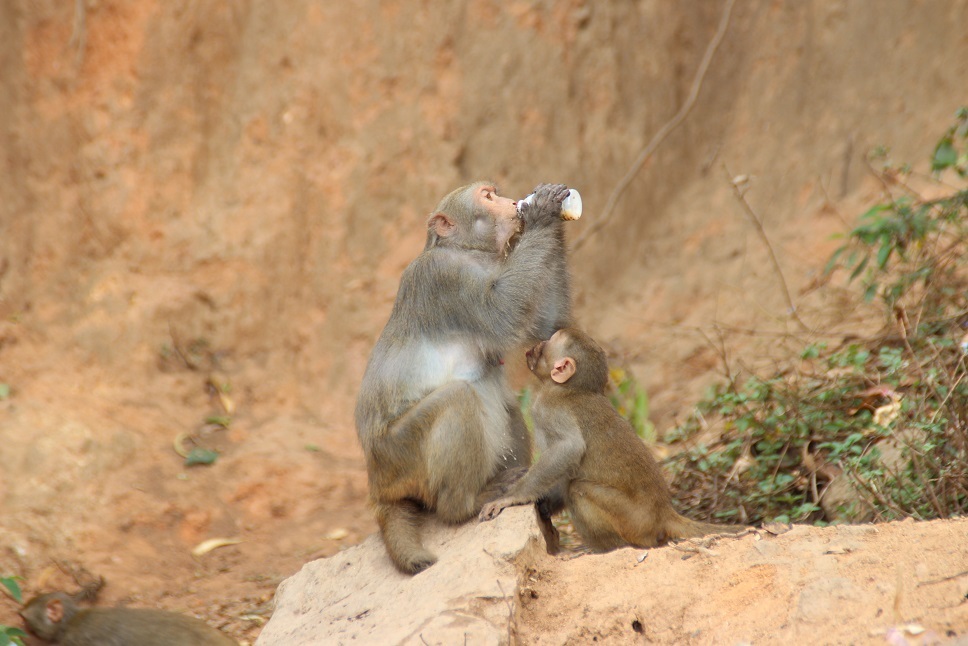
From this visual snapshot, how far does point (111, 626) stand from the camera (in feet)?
18.2

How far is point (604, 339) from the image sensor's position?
975 cm

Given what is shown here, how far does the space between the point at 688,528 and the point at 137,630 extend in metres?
2.82

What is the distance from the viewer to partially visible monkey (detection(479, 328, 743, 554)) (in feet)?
16.1

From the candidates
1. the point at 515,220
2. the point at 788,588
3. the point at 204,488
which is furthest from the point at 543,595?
the point at 204,488

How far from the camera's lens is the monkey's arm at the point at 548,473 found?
16.3ft

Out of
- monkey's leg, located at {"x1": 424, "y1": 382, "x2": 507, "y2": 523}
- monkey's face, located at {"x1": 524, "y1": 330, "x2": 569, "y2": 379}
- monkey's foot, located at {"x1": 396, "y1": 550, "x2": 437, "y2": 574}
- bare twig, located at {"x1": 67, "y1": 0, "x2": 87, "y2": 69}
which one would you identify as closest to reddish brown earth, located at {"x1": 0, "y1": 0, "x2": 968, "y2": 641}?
bare twig, located at {"x1": 67, "y1": 0, "x2": 87, "y2": 69}

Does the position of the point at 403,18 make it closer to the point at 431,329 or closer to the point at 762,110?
the point at 762,110

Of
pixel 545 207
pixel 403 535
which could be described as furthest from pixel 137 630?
pixel 545 207

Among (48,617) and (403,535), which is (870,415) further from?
(48,617)

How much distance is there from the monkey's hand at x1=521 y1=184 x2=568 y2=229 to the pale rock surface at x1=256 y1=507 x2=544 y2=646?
156 cm

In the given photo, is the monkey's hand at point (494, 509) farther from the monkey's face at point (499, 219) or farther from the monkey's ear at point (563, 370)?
the monkey's face at point (499, 219)

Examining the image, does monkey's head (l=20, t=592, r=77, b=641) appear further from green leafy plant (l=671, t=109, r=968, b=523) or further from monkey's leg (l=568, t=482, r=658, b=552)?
green leafy plant (l=671, t=109, r=968, b=523)

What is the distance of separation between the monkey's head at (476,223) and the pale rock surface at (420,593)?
154cm

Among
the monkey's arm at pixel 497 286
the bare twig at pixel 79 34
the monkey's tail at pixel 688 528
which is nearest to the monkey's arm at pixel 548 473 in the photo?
the monkey's tail at pixel 688 528
